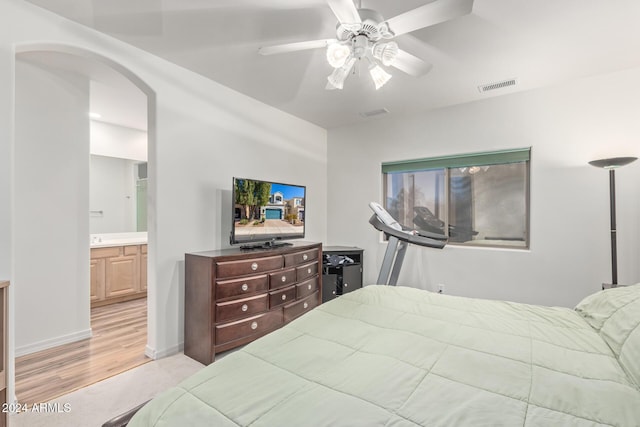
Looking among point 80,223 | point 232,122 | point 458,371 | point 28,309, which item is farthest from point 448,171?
point 28,309

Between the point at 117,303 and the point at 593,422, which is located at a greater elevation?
the point at 593,422

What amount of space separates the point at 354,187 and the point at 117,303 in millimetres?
3759

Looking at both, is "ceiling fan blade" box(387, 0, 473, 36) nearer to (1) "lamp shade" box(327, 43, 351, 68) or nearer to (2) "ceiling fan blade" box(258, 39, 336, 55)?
(1) "lamp shade" box(327, 43, 351, 68)

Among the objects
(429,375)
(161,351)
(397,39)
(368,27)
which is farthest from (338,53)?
(161,351)

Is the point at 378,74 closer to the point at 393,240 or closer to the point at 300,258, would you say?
the point at 393,240

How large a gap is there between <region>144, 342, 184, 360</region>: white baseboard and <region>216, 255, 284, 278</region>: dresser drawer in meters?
0.88

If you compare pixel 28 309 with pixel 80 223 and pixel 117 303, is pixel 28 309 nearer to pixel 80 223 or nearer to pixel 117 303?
pixel 80 223

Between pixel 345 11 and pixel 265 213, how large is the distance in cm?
214

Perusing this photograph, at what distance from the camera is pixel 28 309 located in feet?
8.77

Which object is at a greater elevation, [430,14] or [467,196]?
[430,14]

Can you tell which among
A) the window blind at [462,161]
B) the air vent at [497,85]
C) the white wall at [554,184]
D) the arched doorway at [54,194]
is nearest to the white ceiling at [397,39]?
the air vent at [497,85]

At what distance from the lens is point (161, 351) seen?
2.62 metres

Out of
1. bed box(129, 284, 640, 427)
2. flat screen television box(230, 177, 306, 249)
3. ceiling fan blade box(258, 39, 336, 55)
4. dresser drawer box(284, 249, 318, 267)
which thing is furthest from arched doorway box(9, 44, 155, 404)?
bed box(129, 284, 640, 427)

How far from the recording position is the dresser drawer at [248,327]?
2.53 m
